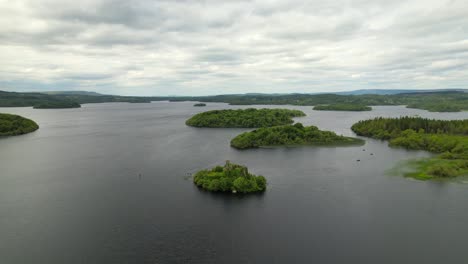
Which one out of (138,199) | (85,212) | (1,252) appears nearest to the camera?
(1,252)

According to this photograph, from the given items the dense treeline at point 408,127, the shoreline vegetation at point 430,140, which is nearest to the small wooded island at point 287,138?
the dense treeline at point 408,127

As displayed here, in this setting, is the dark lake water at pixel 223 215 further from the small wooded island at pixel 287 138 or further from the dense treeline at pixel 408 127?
the dense treeline at pixel 408 127

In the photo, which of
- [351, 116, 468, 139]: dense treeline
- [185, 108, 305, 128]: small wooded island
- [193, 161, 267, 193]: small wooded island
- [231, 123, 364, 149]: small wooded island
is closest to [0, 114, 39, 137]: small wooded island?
[185, 108, 305, 128]: small wooded island

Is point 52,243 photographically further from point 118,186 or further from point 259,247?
point 259,247

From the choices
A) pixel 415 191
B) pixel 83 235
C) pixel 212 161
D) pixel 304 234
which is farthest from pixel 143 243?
pixel 415 191

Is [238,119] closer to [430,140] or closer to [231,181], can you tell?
[430,140]

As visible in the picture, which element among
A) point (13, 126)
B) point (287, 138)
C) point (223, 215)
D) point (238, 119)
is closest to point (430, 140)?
point (287, 138)

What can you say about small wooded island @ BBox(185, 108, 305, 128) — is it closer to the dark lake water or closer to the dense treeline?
the dense treeline
